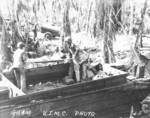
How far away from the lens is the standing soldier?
476 centimetres

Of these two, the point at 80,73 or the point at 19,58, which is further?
the point at 80,73

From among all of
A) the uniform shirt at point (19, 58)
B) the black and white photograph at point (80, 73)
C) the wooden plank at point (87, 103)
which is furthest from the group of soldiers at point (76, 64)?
the wooden plank at point (87, 103)

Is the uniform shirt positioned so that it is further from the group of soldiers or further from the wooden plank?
the wooden plank

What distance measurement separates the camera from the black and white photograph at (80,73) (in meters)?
3.99

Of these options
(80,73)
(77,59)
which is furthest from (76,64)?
(80,73)

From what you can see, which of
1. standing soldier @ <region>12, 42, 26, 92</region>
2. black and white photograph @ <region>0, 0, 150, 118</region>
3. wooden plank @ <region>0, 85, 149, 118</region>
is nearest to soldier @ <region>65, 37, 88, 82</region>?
black and white photograph @ <region>0, 0, 150, 118</region>

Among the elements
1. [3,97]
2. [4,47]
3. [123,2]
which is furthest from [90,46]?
[3,97]

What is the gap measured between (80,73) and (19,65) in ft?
5.02

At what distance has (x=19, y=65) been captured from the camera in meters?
4.79

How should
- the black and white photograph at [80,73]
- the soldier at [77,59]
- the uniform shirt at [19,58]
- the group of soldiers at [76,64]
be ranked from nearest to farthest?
1. the black and white photograph at [80,73]
2. the uniform shirt at [19,58]
3. the group of soldiers at [76,64]
4. the soldier at [77,59]

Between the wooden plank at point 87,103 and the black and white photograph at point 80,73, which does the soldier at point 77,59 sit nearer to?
the black and white photograph at point 80,73

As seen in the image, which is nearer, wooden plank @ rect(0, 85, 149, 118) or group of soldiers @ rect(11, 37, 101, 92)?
wooden plank @ rect(0, 85, 149, 118)

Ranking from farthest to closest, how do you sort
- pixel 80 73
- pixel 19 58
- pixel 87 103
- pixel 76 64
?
pixel 80 73, pixel 76 64, pixel 19 58, pixel 87 103

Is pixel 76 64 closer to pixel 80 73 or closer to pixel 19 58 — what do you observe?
pixel 80 73
